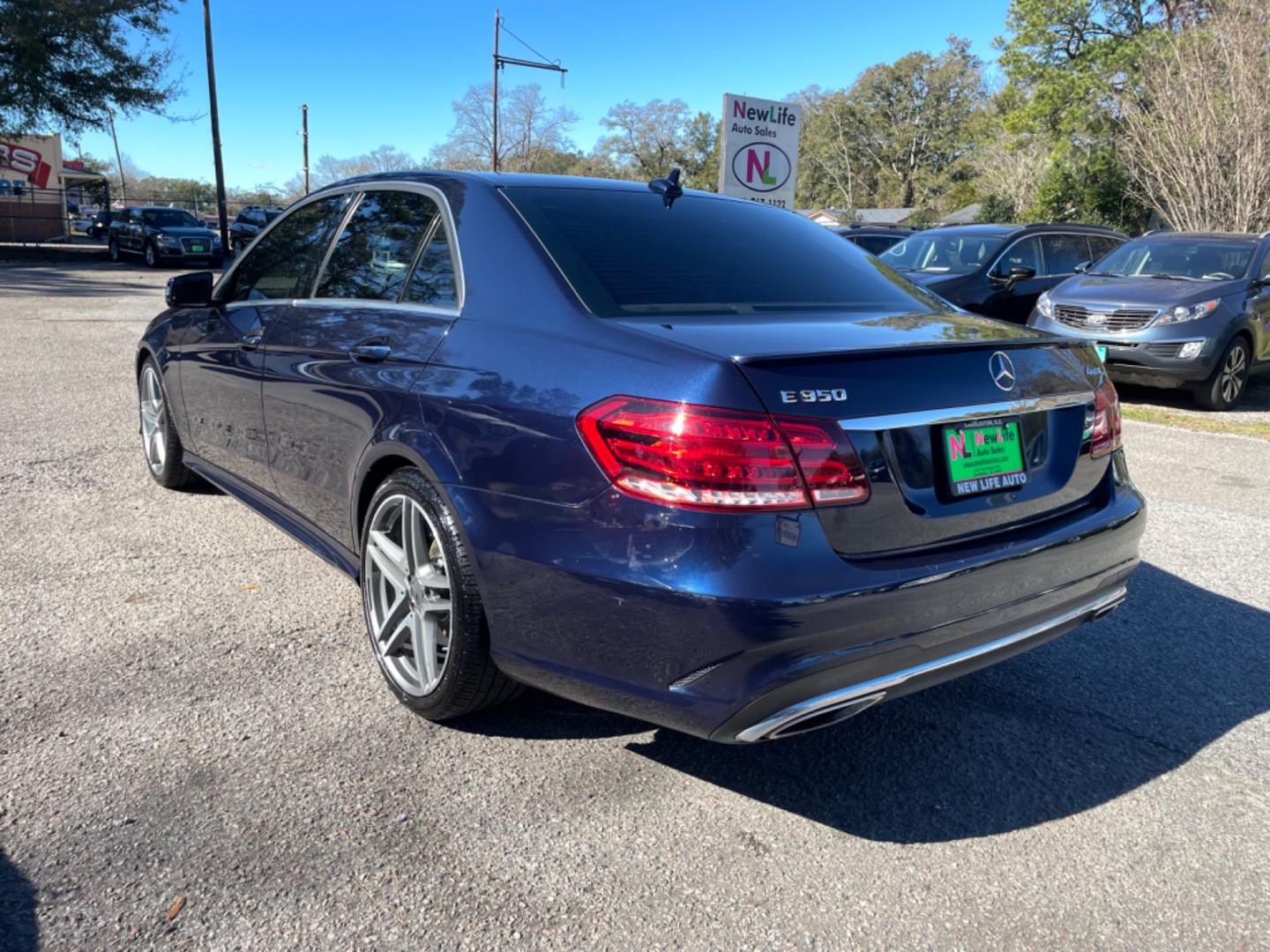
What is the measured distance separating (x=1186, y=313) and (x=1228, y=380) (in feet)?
2.85

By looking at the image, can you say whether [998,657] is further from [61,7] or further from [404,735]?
[61,7]

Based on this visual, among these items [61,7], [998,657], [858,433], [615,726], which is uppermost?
[61,7]

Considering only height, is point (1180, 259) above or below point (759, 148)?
below

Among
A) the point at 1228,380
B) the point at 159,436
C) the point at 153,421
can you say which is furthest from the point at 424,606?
the point at 1228,380

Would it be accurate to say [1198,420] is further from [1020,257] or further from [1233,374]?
[1020,257]

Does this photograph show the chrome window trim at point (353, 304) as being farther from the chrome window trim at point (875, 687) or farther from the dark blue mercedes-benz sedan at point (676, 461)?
the chrome window trim at point (875, 687)

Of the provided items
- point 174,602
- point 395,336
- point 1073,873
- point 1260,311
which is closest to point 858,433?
point 1073,873

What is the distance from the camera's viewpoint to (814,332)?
8.26 ft

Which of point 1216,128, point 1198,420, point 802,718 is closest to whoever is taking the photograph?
point 802,718

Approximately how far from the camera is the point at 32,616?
357cm

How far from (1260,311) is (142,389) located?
9955 mm

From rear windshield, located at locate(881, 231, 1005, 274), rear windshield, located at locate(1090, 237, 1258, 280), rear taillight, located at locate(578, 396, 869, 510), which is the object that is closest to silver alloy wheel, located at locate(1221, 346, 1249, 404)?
rear windshield, located at locate(1090, 237, 1258, 280)

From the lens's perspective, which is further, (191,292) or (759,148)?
(759,148)

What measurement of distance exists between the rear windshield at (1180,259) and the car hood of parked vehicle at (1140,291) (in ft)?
0.83
